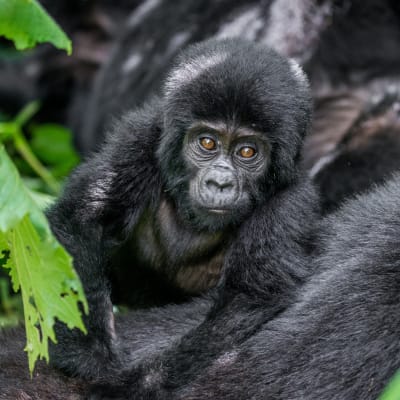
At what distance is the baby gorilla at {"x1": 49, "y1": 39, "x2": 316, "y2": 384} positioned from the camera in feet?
8.97

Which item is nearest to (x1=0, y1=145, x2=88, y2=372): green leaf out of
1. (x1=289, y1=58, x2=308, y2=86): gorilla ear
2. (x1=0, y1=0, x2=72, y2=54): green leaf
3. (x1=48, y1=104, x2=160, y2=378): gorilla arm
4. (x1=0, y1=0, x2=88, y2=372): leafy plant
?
(x1=0, y1=0, x2=88, y2=372): leafy plant

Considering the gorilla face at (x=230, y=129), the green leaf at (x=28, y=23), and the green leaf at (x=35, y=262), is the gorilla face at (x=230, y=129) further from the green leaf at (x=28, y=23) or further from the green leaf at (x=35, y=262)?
the green leaf at (x=35, y=262)

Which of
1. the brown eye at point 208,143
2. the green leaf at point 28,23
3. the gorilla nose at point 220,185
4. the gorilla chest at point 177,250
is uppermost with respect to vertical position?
the green leaf at point 28,23

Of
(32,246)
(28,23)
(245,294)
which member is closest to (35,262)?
(32,246)

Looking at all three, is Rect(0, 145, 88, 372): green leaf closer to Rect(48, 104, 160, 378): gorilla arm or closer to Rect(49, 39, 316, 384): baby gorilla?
Rect(48, 104, 160, 378): gorilla arm

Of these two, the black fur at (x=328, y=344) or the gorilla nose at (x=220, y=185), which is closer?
the black fur at (x=328, y=344)

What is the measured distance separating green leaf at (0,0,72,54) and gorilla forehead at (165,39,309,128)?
2.68 ft

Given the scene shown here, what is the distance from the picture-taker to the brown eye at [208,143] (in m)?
3.09

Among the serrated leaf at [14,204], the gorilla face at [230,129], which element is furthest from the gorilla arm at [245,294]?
the serrated leaf at [14,204]

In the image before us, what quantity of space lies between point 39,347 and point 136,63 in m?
3.84

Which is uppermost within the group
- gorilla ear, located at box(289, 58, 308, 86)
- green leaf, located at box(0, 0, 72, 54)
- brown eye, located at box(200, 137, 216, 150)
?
gorilla ear, located at box(289, 58, 308, 86)

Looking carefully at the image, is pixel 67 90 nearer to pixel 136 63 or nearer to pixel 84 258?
pixel 136 63

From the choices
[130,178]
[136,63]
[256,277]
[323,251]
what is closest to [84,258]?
[130,178]

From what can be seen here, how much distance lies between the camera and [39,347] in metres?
2.22
